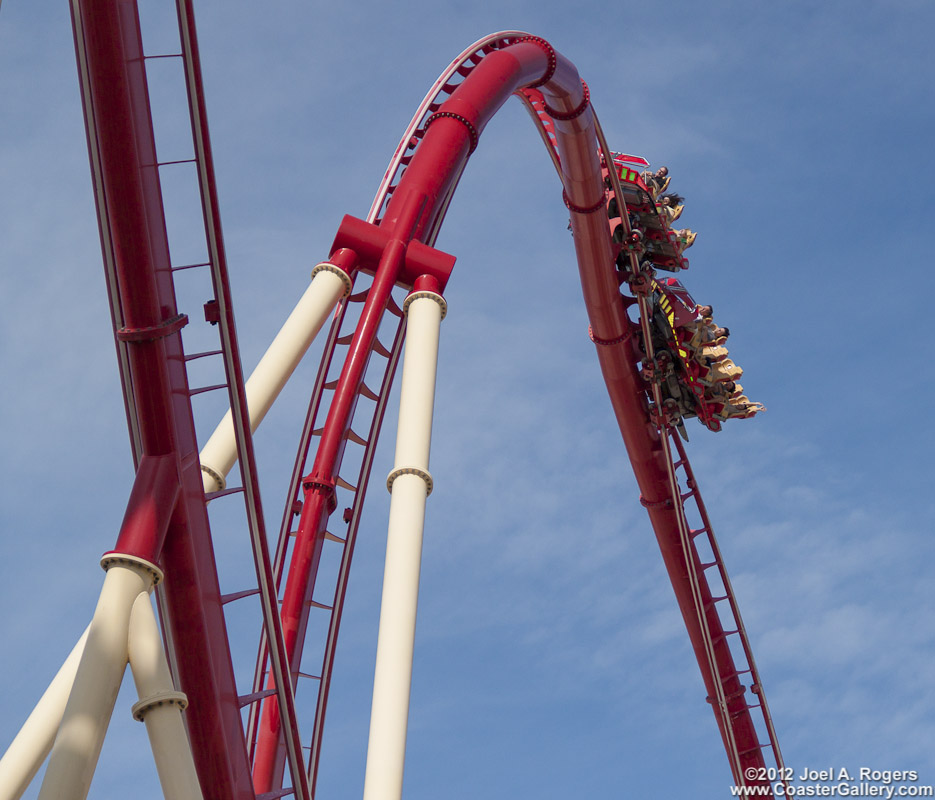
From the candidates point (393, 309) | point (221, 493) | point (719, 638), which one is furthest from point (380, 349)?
point (719, 638)

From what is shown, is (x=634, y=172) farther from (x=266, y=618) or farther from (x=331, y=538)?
(x=266, y=618)

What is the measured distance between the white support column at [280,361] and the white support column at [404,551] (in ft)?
1.68

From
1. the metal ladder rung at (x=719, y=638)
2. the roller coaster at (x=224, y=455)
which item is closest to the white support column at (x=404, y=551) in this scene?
the roller coaster at (x=224, y=455)

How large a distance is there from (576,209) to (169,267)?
22.2ft

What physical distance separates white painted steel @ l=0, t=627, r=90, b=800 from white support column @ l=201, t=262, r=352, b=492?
1.05 meters

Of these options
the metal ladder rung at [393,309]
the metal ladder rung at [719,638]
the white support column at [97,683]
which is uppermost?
the metal ladder rung at [719,638]

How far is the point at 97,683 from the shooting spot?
16.3 ft

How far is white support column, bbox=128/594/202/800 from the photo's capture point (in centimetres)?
504

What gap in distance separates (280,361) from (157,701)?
2.66 metres

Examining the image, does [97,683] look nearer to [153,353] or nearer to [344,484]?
[153,353]

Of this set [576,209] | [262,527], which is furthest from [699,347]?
[262,527]

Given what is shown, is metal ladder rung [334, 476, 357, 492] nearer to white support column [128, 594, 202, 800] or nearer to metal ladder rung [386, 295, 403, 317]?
metal ladder rung [386, 295, 403, 317]

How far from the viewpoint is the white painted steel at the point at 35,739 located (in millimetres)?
6328

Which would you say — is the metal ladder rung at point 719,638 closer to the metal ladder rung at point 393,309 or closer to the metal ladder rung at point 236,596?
the metal ladder rung at point 393,309
